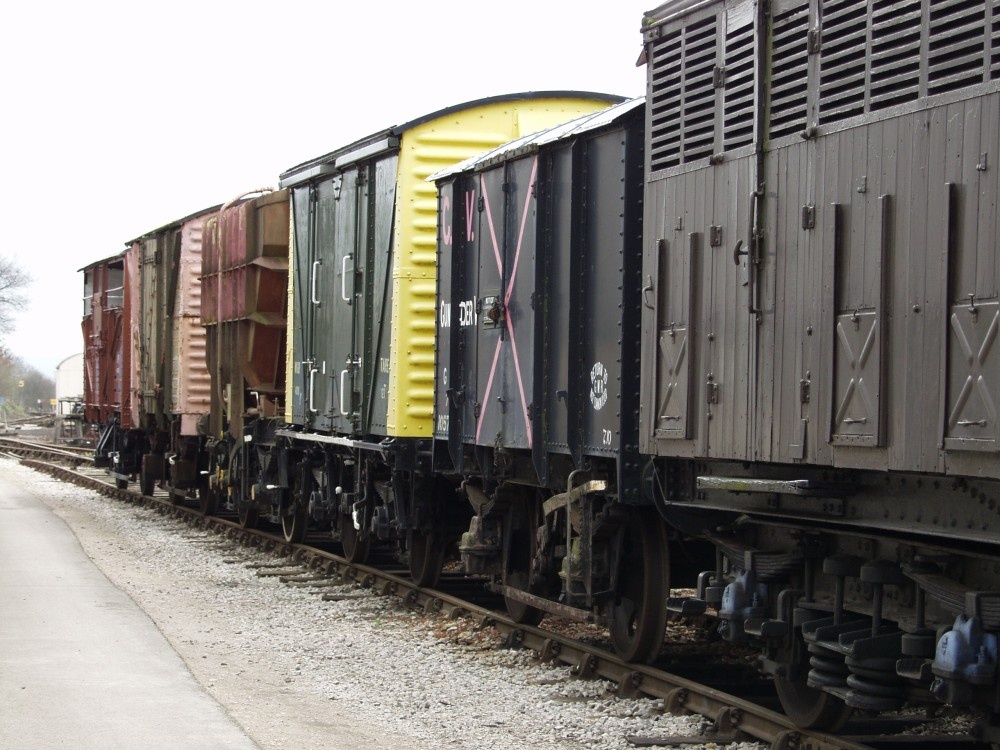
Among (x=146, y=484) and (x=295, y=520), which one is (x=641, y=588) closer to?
(x=295, y=520)

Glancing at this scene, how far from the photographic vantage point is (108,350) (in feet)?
99.1

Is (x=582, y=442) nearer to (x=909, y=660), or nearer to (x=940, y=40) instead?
(x=909, y=660)

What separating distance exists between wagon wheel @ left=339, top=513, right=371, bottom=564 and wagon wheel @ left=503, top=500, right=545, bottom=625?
13.3ft

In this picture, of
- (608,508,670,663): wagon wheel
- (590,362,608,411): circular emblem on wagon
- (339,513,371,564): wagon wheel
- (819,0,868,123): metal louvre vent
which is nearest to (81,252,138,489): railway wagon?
(339,513,371,564): wagon wheel

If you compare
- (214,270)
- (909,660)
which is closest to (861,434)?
(909,660)

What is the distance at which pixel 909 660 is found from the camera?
6.26m

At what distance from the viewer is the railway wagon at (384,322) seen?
12922 mm

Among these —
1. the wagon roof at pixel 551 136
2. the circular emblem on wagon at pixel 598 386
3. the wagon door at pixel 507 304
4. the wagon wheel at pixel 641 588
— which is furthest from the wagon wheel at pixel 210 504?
the circular emblem on wagon at pixel 598 386

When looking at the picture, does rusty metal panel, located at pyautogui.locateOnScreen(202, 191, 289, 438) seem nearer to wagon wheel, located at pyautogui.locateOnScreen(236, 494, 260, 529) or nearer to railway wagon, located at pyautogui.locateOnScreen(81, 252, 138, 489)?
wagon wheel, located at pyautogui.locateOnScreen(236, 494, 260, 529)

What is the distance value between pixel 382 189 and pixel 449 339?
8.04 feet

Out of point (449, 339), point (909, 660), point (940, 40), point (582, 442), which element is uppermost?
point (940, 40)

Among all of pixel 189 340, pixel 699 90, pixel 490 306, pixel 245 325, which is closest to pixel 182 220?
pixel 189 340

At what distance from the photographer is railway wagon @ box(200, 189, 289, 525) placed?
59.4 ft

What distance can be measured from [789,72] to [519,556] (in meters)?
5.44
